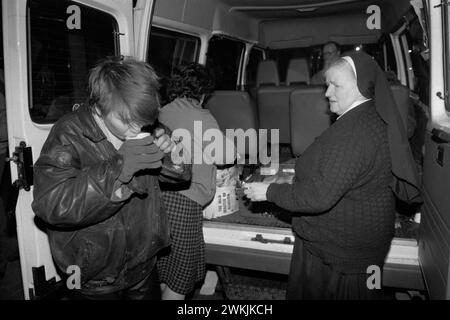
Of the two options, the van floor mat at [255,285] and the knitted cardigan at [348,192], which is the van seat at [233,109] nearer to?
the van floor mat at [255,285]

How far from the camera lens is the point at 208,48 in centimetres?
514

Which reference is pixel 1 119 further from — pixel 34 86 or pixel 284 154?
pixel 284 154

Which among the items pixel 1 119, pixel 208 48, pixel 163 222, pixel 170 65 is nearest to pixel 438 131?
pixel 163 222

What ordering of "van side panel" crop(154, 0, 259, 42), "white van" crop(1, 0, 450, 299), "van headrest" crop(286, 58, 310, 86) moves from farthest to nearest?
"van headrest" crop(286, 58, 310, 86), "van side panel" crop(154, 0, 259, 42), "white van" crop(1, 0, 450, 299)

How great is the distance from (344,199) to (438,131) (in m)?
0.62

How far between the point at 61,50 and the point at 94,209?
1.28 metres

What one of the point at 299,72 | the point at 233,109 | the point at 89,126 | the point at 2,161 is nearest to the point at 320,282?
the point at 89,126

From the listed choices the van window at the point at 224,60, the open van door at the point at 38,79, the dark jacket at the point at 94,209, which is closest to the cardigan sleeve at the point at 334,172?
the dark jacket at the point at 94,209

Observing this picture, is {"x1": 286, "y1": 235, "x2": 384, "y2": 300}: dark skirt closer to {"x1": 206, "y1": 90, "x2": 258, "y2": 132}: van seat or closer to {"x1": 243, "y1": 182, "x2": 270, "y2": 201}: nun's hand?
{"x1": 243, "y1": 182, "x2": 270, "y2": 201}: nun's hand

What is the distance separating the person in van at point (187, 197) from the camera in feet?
8.64

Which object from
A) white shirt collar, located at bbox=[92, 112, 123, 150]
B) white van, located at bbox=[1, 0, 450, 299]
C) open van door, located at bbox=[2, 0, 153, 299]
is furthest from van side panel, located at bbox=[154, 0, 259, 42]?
white shirt collar, located at bbox=[92, 112, 123, 150]

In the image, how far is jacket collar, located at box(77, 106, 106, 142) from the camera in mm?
1703

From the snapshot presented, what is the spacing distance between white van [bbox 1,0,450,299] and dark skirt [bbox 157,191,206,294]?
35 centimetres

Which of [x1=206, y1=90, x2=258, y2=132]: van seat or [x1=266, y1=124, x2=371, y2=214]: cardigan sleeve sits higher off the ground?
[x1=206, y1=90, x2=258, y2=132]: van seat
